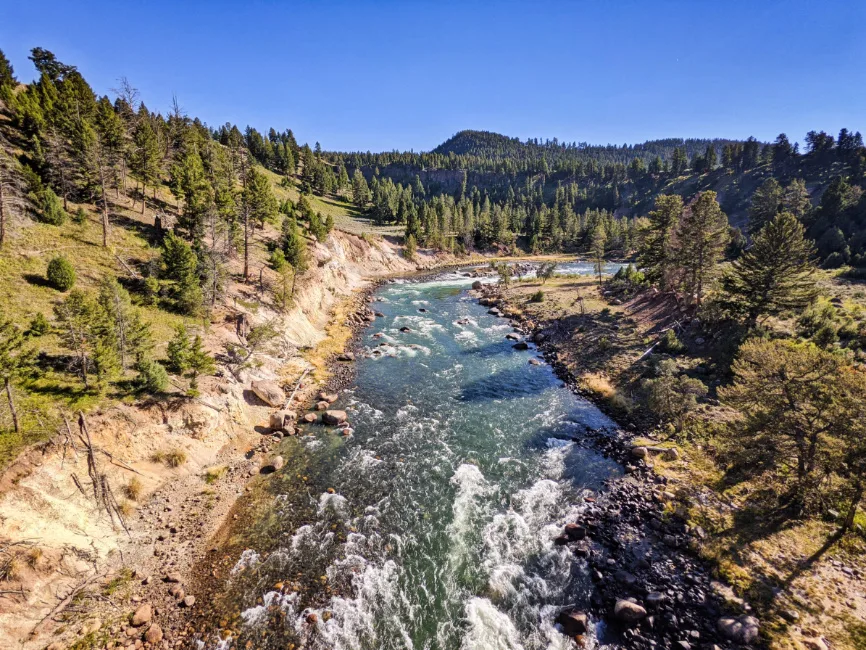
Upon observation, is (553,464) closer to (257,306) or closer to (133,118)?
(257,306)

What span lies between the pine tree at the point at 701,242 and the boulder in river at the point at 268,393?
47896 millimetres

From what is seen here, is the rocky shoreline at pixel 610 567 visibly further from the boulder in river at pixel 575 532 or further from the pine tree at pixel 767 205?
the pine tree at pixel 767 205

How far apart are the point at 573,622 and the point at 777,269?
37.4 meters

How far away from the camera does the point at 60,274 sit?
88.5ft

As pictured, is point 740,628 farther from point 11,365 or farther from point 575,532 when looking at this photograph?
point 11,365

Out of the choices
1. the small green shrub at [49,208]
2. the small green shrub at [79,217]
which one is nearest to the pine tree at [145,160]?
the small green shrub at [79,217]

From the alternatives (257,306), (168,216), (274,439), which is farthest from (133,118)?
(274,439)

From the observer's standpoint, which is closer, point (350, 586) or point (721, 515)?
point (350, 586)

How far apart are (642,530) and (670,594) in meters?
3.57

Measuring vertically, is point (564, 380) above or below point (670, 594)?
above

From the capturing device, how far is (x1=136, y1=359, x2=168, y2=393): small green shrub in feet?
68.6

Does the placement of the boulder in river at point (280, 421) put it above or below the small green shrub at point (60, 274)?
below

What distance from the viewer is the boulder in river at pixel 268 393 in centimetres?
2806

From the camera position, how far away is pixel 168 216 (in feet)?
164
